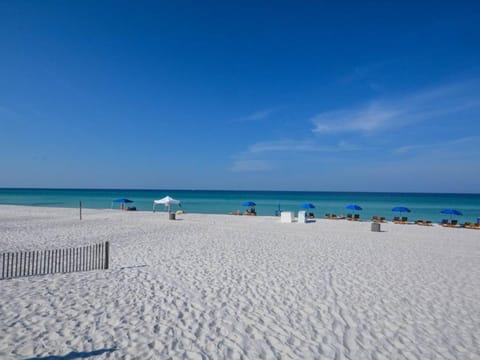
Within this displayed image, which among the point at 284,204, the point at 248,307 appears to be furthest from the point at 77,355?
the point at 284,204

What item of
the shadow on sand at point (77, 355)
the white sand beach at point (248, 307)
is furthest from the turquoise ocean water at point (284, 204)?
the shadow on sand at point (77, 355)

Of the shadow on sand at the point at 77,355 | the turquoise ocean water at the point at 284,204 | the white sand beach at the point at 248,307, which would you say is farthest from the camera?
the turquoise ocean water at the point at 284,204

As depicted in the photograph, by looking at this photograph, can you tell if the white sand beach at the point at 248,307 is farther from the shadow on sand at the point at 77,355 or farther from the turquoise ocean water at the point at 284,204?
the turquoise ocean water at the point at 284,204

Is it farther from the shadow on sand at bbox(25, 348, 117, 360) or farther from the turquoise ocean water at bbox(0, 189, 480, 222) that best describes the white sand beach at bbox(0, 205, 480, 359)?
the turquoise ocean water at bbox(0, 189, 480, 222)

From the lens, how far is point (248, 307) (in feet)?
20.6

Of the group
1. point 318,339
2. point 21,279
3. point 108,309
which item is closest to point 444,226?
point 318,339

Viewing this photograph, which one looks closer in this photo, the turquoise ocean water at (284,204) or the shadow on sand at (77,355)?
the shadow on sand at (77,355)

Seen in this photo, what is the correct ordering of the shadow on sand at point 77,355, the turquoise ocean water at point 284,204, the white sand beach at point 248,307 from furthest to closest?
the turquoise ocean water at point 284,204 < the white sand beach at point 248,307 < the shadow on sand at point 77,355

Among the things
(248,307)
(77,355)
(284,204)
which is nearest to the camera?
(77,355)

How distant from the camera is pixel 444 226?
2422 centimetres

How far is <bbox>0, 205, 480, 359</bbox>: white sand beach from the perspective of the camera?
468cm

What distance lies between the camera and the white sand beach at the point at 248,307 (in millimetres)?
4684

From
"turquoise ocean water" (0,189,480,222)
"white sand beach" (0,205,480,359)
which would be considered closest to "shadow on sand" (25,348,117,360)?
"white sand beach" (0,205,480,359)

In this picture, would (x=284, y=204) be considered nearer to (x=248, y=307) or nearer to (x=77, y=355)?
(x=248, y=307)
